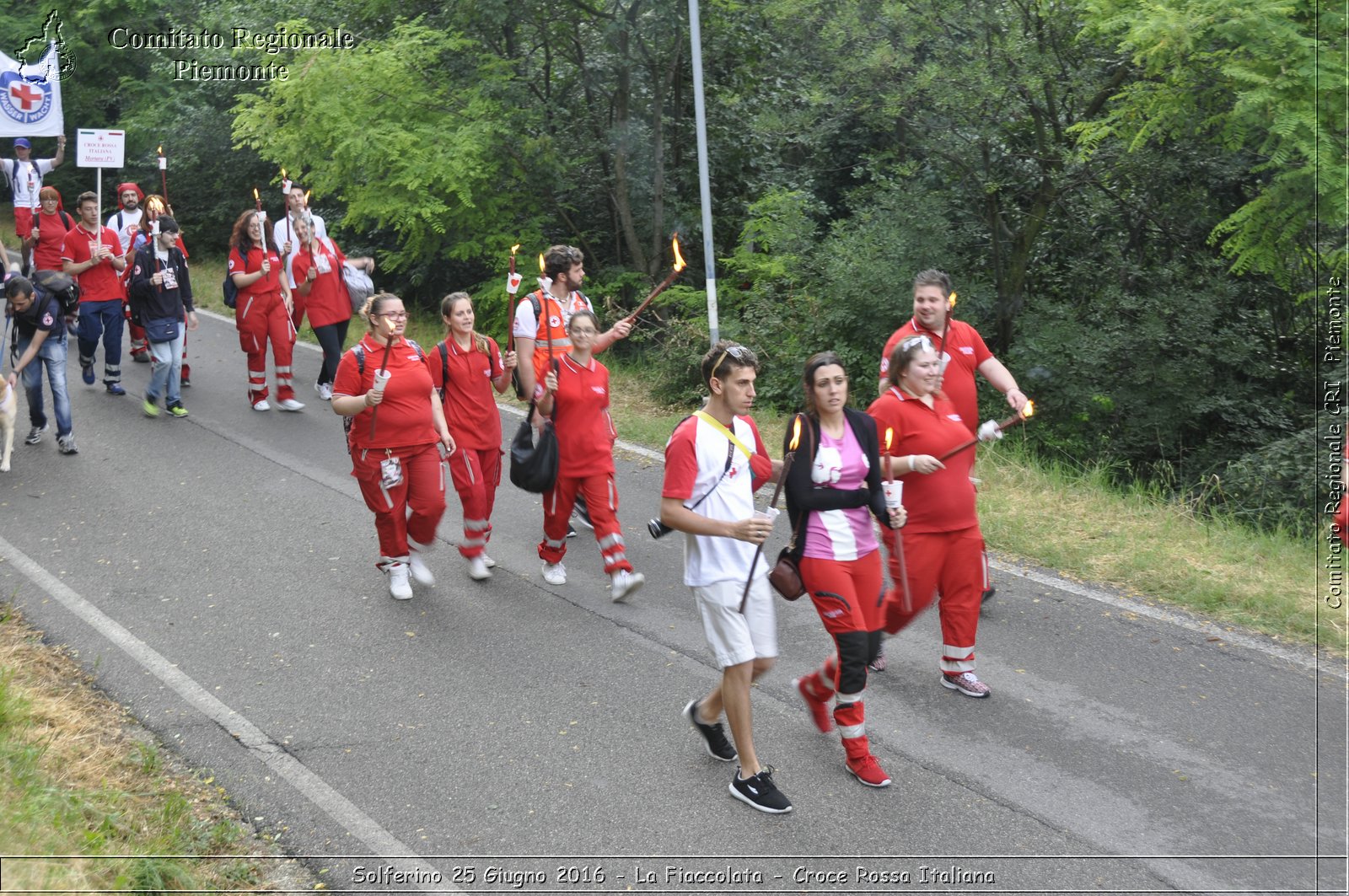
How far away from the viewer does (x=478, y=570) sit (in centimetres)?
791

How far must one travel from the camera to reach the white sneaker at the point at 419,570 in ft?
25.3

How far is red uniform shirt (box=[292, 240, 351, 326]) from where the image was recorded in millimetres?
12250

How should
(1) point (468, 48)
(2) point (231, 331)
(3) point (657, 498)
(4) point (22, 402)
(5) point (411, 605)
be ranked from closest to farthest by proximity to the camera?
(5) point (411, 605) → (3) point (657, 498) → (4) point (22, 402) → (1) point (468, 48) → (2) point (231, 331)

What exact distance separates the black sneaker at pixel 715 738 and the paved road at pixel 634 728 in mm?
78

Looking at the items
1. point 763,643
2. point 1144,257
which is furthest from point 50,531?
point 1144,257

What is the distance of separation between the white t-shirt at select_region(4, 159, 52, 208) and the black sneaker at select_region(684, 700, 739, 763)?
15.9 m

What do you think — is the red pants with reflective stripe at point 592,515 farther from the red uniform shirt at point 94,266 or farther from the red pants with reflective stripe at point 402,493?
the red uniform shirt at point 94,266

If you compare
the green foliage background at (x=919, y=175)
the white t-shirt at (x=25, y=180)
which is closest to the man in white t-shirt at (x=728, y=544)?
the green foliage background at (x=919, y=175)

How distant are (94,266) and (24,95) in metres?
3.26

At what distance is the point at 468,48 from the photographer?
50.5 ft

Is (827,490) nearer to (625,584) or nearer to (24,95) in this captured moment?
(625,584)

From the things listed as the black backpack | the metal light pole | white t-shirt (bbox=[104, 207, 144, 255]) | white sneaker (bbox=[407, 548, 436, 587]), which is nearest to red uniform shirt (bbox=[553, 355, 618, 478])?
white sneaker (bbox=[407, 548, 436, 587])

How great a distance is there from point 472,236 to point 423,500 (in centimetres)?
891

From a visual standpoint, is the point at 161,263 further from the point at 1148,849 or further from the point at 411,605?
the point at 1148,849
